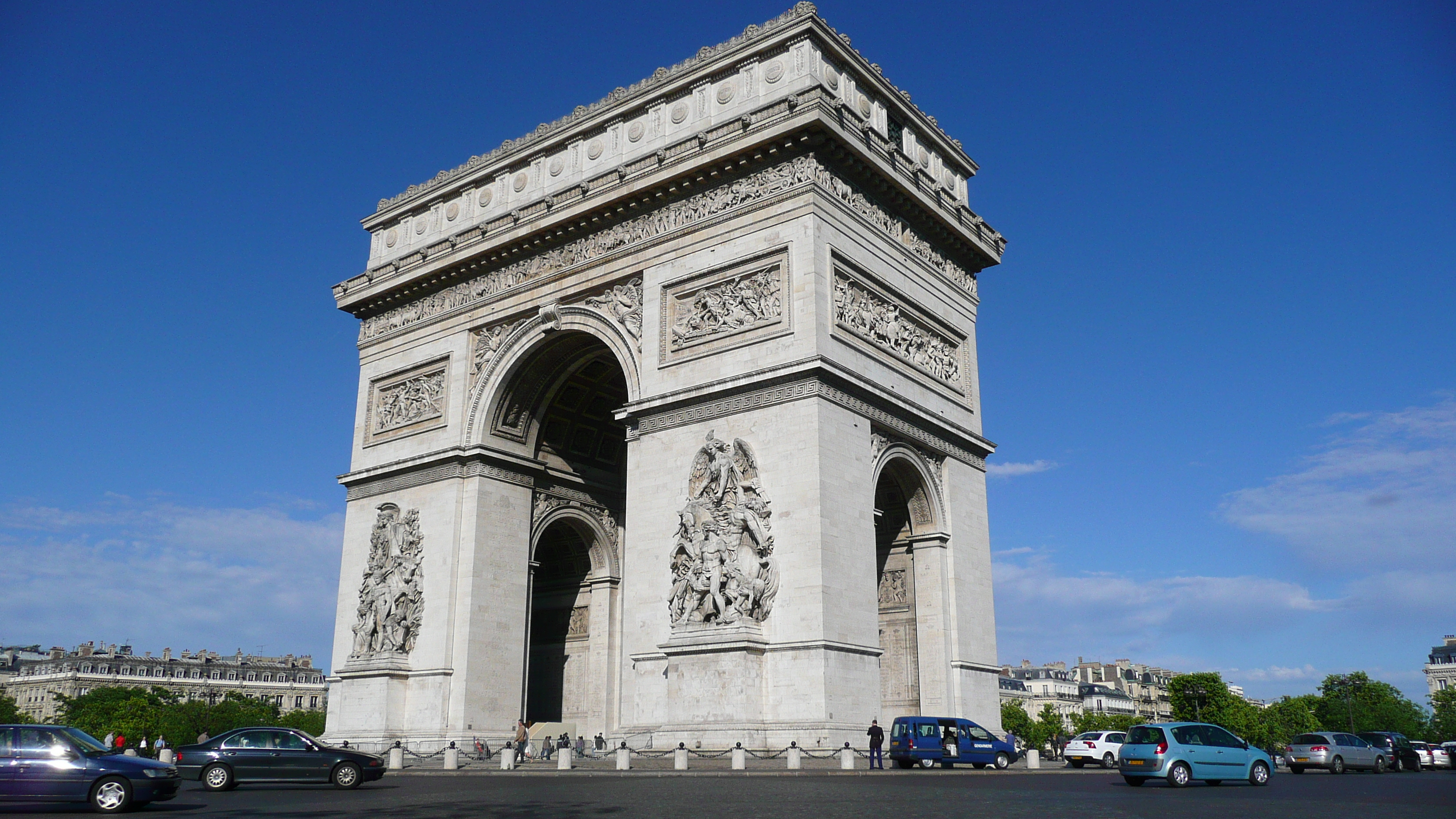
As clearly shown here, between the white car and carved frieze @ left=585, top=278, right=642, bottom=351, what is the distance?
15678mm

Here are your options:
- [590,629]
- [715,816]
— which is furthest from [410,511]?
[715,816]

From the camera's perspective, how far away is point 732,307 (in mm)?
25281

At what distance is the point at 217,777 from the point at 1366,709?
96738 mm

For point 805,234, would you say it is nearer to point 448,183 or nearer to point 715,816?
point 448,183

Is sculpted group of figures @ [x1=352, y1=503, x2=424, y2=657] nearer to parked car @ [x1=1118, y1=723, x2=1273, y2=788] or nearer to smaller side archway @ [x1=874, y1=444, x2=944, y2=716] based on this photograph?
smaller side archway @ [x1=874, y1=444, x2=944, y2=716]

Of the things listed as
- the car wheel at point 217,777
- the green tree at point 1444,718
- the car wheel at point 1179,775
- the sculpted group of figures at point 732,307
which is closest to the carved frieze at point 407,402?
the sculpted group of figures at point 732,307

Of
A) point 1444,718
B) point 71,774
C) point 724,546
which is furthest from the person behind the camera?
point 1444,718

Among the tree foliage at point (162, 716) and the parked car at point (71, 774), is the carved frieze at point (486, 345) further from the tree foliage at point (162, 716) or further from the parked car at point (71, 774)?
the tree foliage at point (162, 716)

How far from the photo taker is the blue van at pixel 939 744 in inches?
865

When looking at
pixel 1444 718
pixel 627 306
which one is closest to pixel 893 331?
pixel 627 306

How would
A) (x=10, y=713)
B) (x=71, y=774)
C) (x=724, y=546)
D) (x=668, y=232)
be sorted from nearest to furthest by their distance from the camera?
1. (x=71, y=774)
2. (x=724, y=546)
3. (x=668, y=232)
4. (x=10, y=713)

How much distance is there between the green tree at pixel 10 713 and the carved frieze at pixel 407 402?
288 ft

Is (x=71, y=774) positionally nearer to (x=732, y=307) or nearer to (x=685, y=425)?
→ (x=685, y=425)

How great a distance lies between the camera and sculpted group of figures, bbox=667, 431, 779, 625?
74.6 feet
